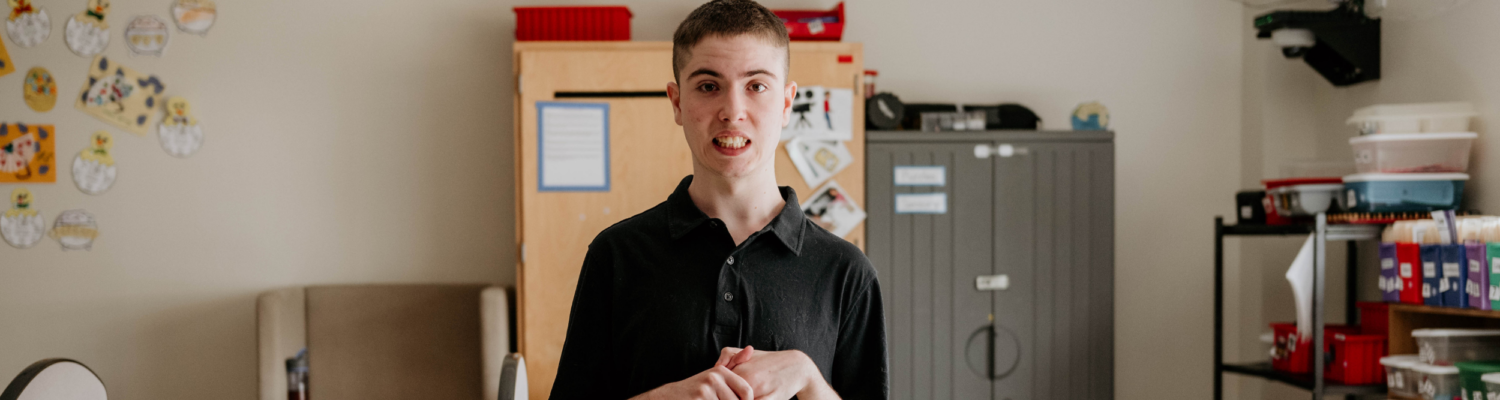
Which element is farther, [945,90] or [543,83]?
[945,90]

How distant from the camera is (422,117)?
2957 mm

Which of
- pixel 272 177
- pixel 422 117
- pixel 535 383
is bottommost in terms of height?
pixel 535 383

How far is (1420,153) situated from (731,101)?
2215 millimetres

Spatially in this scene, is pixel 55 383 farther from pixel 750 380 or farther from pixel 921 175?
pixel 921 175

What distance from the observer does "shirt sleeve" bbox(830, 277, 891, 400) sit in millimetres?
833

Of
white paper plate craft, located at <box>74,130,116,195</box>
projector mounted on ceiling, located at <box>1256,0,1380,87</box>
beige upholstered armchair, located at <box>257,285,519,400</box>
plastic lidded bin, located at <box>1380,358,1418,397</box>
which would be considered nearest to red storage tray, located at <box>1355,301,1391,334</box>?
plastic lidded bin, located at <box>1380,358,1418,397</box>

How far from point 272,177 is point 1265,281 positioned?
11.8ft

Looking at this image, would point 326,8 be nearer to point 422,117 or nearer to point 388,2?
point 388,2

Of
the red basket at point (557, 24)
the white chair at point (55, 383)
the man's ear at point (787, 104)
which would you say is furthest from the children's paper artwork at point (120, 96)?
the man's ear at point (787, 104)

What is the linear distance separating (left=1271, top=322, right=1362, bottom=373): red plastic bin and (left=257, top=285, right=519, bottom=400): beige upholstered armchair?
230 centimetres

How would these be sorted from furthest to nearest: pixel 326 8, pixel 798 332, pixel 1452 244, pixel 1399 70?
pixel 326 8
pixel 1399 70
pixel 1452 244
pixel 798 332

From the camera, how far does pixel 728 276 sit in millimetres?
783

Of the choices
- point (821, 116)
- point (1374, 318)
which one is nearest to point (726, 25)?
point (821, 116)

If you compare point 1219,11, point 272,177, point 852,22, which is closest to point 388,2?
point 272,177
